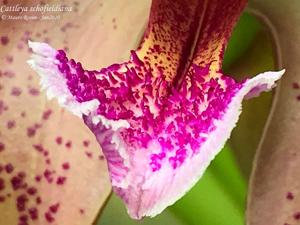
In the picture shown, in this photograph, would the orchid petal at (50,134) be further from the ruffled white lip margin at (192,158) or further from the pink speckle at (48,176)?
the ruffled white lip margin at (192,158)

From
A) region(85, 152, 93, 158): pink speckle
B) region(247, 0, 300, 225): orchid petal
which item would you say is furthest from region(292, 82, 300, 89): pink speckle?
region(85, 152, 93, 158): pink speckle

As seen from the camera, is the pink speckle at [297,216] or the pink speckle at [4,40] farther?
the pink speckle at [4,40]

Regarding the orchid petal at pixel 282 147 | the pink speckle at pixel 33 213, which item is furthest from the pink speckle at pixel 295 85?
the pink speckle at pixel 33 213

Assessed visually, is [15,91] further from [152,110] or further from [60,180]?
[152,110]

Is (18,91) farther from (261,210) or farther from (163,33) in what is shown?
(261,210)

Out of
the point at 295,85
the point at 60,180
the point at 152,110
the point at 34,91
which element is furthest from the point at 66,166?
the point at 295,85

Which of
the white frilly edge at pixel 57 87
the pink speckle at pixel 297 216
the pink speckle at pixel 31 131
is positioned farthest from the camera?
the pink speckle at pixel 31 131

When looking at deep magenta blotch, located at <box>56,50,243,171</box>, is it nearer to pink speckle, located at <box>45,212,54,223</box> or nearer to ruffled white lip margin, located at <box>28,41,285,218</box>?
ruffled white lip margin, located at <box>28,41,285,218</box>

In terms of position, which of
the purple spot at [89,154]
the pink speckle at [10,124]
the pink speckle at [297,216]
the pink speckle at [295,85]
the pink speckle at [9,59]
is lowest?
the pink speckle at [10,124]
